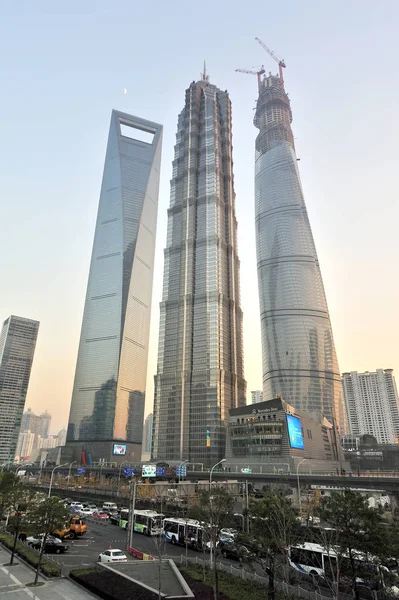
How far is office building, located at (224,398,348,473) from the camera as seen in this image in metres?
143

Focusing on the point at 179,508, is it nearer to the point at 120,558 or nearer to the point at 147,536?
the point at 147,536

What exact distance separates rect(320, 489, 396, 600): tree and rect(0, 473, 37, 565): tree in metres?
28.8

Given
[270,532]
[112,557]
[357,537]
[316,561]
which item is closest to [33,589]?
[112,557]

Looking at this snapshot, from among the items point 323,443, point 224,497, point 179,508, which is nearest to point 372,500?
point 179,508

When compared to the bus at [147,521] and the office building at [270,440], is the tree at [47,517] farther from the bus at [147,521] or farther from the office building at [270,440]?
the office building at [270,440]

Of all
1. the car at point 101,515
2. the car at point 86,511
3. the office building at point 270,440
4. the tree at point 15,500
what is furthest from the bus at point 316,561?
the office building at point 270,440

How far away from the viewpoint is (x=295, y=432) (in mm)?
151750

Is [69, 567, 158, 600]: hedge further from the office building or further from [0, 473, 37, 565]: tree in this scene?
the office building

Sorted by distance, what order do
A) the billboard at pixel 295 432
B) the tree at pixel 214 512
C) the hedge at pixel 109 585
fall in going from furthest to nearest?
the billboard at pixel 295 432 < the tree at pixel 214 512 < the hedge at pixel 109 585

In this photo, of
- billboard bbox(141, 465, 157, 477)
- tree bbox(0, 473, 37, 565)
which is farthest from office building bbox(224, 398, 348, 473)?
tree bbox(0, 473, 37, 565)

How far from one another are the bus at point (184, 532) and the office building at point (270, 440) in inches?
3686

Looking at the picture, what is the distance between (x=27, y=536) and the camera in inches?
1911

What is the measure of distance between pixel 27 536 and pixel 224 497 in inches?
1134

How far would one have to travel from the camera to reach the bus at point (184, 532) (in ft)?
150
